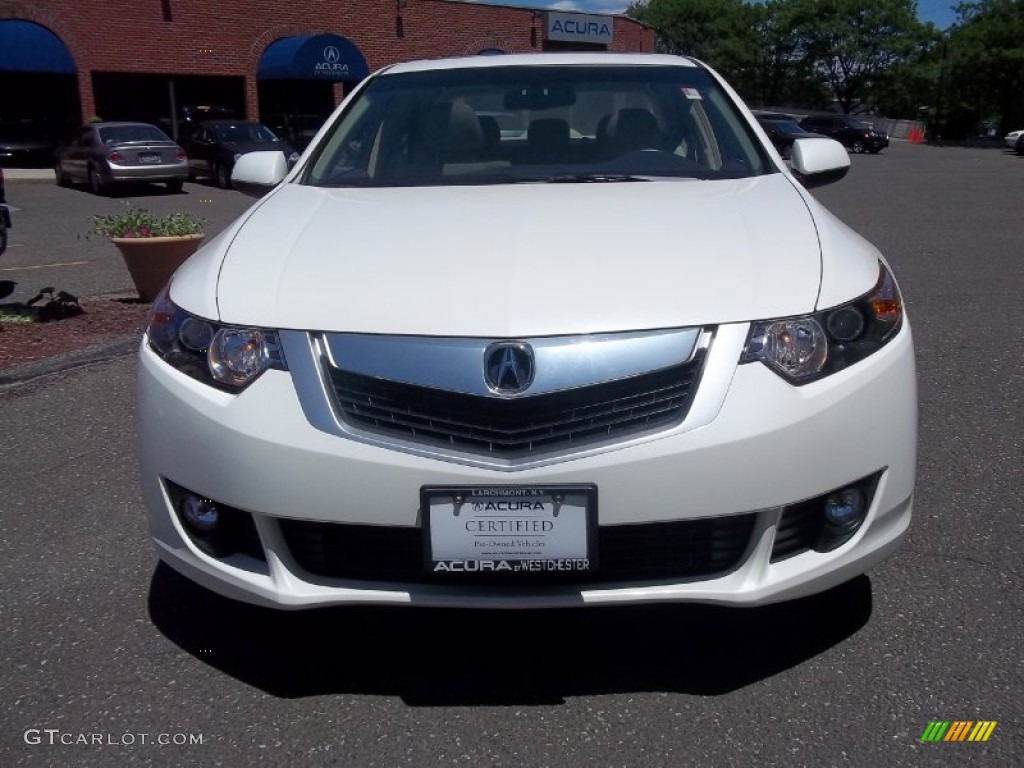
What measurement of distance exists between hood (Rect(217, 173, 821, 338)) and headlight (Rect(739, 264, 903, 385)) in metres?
0.05

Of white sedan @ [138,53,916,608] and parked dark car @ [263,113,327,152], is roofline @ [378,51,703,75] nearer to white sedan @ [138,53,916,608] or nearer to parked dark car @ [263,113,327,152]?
white sedan @ [138,53,916,608]

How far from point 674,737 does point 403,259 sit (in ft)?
4.45

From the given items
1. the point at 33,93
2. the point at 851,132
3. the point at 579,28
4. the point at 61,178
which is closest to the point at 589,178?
the point at 61,178

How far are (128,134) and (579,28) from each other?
23086mm

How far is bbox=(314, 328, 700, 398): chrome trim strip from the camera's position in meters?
2.36

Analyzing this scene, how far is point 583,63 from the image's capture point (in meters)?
4.24

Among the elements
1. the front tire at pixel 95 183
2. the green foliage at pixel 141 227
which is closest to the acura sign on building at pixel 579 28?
the front tire at pixel 95 183

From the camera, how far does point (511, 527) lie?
7.78 feet

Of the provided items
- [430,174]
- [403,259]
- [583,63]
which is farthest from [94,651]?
[583,63]

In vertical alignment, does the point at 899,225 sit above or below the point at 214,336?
below

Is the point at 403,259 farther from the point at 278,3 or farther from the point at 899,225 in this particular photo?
the point at 278,3

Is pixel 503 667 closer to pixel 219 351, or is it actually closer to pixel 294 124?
pixel 219 351

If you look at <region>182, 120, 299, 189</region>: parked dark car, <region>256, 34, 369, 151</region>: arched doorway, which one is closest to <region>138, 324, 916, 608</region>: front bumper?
<region>182, 120, 299, 189</region>: parked dark car

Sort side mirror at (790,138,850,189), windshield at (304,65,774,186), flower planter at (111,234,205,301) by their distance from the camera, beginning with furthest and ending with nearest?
flower planter at (111,234,205,301) → side mirror at (790,138,850,189) → windshield at (304,65,774,186)
